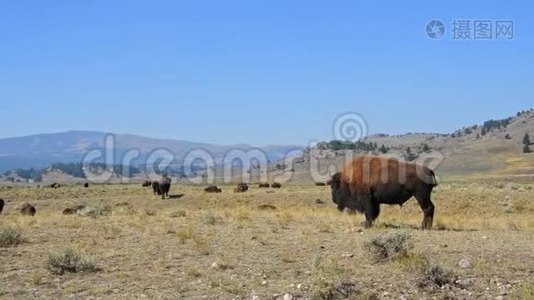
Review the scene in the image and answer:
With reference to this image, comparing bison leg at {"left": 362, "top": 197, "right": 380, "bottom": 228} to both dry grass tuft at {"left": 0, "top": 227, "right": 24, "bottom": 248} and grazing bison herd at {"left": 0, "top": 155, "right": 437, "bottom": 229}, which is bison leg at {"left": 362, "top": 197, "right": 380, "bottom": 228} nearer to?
grazing bison herd at {"left": 0, "top": 155, "right": 437, "bottom": 229}

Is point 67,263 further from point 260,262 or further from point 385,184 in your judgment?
point 385,184

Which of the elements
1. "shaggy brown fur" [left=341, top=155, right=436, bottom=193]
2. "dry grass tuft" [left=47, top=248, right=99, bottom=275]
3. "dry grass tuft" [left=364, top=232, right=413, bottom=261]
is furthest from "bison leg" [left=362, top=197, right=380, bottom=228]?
"dry grass tuft" [left=47, top=248, right=99, bottom=275]

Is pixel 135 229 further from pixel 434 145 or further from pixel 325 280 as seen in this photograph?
pixel 434 145

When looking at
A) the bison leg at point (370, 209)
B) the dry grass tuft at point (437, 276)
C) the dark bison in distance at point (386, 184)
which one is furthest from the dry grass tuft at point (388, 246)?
the bison leg at point (370, 209)

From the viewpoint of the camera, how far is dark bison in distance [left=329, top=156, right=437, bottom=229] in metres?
17.8

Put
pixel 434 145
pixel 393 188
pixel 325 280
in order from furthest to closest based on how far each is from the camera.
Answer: pixel 434 145
pixel 393 188
pixel 325 280

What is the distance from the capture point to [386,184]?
18203 mm

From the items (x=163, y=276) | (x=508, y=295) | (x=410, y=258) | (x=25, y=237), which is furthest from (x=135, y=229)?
(x=508, y=295)

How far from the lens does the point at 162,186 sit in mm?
48656

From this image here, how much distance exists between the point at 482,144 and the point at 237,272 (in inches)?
5351

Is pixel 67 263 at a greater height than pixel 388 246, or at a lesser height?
lesser

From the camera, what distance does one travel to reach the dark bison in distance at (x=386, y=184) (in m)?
17.8

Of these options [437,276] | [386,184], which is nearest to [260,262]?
[437,276]

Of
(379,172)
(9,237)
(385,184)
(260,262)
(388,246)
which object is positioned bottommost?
(260,262)
